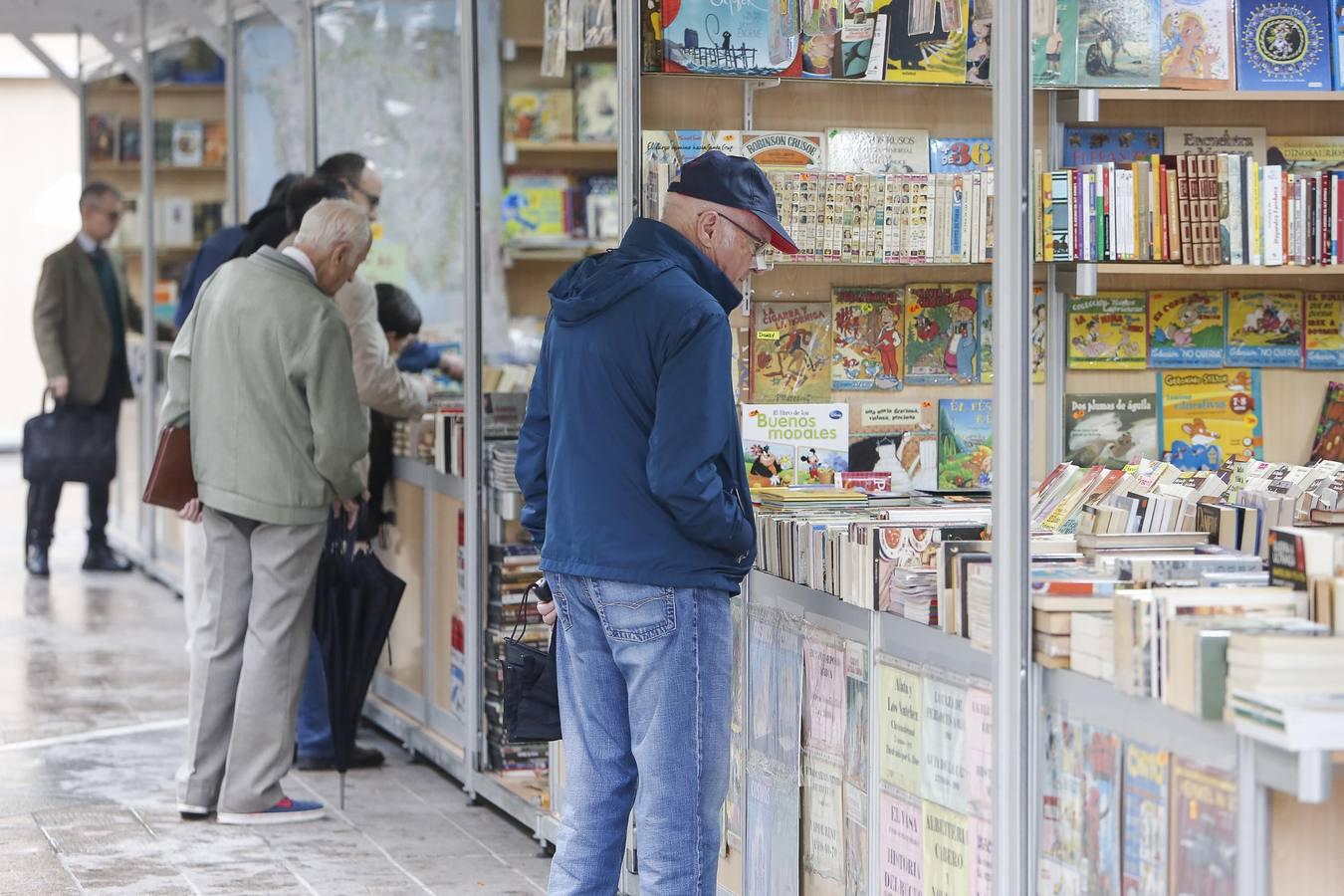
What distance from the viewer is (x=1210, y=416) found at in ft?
16.9

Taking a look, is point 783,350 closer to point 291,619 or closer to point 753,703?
point 753,703

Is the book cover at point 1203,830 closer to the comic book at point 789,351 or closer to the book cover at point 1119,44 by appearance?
the comic book at point 789,351

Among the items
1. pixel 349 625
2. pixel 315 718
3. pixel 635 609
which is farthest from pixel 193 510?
pixel 635 609

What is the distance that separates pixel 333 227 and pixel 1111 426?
2.28 m

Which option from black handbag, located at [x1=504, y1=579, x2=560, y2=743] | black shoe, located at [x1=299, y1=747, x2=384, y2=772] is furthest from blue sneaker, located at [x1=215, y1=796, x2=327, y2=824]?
black handbag, located at [x1=504, y1=579, x2=560, y2=743]

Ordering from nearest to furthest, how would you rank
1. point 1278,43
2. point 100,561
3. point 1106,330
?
point 1278,43 → point 1106,330 → point 100,561

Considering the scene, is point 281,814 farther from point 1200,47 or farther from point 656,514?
point 1200,47

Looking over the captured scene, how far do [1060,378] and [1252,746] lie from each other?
2418 mm

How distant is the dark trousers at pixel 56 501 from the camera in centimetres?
1073

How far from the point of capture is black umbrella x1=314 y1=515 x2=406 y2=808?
5.76 metres

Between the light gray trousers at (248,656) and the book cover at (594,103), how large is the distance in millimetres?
3379

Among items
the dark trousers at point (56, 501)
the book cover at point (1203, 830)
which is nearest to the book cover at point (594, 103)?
the dark trousers at point (56, 501)

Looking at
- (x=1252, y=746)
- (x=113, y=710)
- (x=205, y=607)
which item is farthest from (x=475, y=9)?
(x=1252, y=746)

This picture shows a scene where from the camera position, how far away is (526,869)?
17.1 feet
